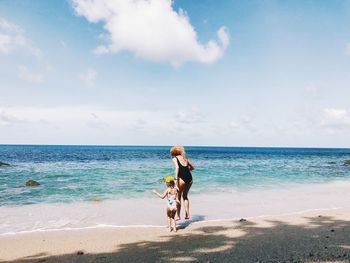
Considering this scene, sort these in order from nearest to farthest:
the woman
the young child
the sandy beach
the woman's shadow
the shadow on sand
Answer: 1. the shadow on sand
2. the sandy beach
3. the young child
4. the woman's shadow
5. the woman

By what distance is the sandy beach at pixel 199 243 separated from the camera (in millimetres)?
5945

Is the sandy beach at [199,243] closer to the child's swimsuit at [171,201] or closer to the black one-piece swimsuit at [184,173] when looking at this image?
the child's swimsuit at [171,201]

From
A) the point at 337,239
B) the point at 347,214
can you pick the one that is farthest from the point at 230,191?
the point at 337,239

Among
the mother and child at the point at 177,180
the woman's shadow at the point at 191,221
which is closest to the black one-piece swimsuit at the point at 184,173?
the mother and child at the point at 177,180

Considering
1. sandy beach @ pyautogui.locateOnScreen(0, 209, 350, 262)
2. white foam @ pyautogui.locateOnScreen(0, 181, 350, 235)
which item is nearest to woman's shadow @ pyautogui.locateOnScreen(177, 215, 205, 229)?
white foam @ pyautogui.locateOnScreen(0, 181, 350, 235)

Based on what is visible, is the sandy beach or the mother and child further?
the mother and child

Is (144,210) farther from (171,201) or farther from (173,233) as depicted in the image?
(173,233)

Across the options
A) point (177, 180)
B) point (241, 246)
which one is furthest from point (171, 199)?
point (241, 246)

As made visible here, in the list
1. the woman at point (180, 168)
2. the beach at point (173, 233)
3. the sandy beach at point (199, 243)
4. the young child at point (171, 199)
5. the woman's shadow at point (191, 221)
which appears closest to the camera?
the sandy beach at point (199, 243)

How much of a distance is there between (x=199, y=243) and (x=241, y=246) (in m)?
0.89

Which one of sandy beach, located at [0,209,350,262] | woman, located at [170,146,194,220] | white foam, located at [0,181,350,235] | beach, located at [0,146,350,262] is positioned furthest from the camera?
white foam, located at [0,181,350,235]

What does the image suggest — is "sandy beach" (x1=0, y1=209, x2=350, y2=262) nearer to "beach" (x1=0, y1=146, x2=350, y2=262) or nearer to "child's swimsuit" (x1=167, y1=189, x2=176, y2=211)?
"beach" (x1=0, y1=146, x2=350, y2=262)

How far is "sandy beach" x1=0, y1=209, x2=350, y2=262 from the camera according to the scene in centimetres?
595

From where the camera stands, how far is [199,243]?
22.5 ft
